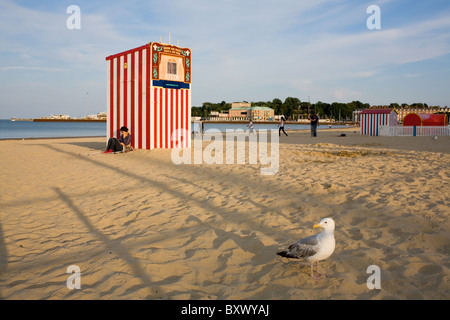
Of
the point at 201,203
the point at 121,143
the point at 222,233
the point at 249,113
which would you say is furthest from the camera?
the point at 249,113

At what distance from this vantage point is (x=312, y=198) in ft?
17.2

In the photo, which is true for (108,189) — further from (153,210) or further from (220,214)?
(220,214)

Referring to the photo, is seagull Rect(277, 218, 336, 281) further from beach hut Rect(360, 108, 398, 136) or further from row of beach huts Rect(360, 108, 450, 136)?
beach hut Rect(360, 108, 398, 136)

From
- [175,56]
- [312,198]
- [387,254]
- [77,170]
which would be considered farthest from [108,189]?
[175,56]

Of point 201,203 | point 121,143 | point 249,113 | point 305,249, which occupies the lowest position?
point 201,203

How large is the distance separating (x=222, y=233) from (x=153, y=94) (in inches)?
362

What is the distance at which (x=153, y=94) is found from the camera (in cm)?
1220

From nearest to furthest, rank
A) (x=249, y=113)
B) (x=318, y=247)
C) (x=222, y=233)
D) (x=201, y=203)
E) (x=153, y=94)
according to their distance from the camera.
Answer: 1. (x=318, y=247)
2. (x=222, y=233)
3. (x=201, y=203)
4. (x=153, y=94)
5. (x=249, y=113)

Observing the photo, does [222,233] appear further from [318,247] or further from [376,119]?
[376,119]

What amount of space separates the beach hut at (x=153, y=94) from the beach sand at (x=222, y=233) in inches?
199

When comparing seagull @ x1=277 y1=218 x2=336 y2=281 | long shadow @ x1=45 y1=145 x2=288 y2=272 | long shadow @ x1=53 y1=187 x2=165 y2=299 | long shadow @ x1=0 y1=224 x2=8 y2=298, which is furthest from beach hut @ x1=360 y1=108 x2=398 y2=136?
long shadow @ x1=0 y1=224 x2=8 y2=298

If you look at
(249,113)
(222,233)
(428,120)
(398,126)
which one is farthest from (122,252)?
(249,113)

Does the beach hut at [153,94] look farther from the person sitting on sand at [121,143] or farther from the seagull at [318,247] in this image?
the seagull at [318,247]

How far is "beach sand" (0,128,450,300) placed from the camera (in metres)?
2.80
